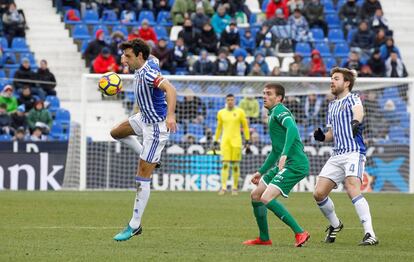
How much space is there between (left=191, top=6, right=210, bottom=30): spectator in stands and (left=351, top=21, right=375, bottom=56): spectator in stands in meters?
4.68

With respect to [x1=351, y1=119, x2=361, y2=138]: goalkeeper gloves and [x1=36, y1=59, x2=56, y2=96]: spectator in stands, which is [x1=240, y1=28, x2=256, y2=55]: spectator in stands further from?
[x1=351, y1=119, x2=361, y2=138]: goalkeeper gloves

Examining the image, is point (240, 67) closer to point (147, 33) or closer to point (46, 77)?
point (147, 33)

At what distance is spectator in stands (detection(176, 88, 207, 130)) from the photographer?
2697cm

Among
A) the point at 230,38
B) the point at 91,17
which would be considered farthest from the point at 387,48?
the point at 91,17

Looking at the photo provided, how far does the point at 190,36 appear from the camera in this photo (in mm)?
31344

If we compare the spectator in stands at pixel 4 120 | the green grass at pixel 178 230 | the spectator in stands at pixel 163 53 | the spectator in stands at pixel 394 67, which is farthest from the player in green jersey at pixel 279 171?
the spectator in stands at pixel 394 67

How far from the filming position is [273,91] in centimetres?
1244

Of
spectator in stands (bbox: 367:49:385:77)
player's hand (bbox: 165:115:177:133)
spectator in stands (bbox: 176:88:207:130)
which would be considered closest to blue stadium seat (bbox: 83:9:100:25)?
spectator in stands (bbox: 176:88:207:130)

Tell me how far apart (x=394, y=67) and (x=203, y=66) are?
579cm

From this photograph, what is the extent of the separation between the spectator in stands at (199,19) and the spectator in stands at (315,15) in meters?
3.32

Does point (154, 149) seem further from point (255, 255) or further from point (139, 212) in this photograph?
point (255, 255)

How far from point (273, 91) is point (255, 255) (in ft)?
8.10

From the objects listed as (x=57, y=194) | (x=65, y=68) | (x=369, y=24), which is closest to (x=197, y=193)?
(x=57, y=194)

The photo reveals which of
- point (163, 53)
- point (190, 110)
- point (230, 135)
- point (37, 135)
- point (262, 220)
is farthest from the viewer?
point (163, 53)
